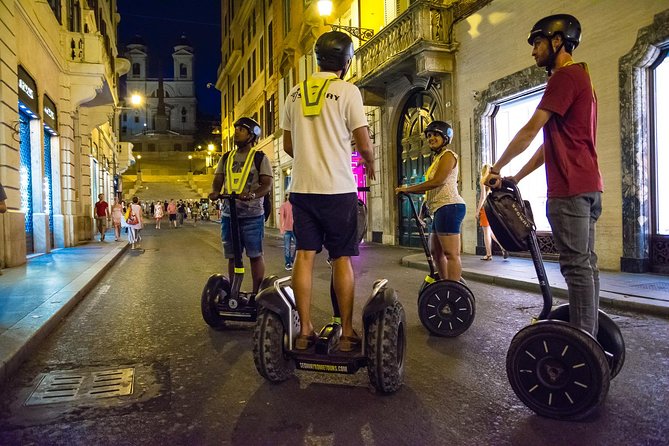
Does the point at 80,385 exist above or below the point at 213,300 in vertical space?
below

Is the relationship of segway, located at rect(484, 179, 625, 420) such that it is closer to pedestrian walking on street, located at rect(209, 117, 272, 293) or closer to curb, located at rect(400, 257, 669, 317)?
pedestrian walking on street, located at rect(209, 117, 272, 293)

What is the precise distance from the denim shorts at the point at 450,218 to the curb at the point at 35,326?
11.8 ft

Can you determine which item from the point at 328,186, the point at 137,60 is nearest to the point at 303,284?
the point at 328,186

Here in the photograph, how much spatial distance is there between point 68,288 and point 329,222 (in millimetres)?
5607

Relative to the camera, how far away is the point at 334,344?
314 centimetres

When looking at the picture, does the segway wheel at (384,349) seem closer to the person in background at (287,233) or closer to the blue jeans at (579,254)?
the blue jeans at (579,254)

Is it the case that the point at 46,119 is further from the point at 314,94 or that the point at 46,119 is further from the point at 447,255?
the point at 314,94

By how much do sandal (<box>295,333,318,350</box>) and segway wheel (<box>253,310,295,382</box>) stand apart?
0.08m

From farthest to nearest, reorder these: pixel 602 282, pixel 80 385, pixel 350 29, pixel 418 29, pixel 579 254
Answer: pixel 350 29, pixel 418 29, pixel 602 282, pixel 80 385, pixel 579 254

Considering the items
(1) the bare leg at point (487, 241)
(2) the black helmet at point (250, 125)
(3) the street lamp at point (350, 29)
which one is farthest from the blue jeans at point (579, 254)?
(3) the street lamp at point (350, 29)

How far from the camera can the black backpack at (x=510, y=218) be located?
2928 millimetres

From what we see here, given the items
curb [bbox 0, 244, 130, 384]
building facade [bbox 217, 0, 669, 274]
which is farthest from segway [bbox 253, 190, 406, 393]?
building facade [bbox 217, 0, 669, 274]

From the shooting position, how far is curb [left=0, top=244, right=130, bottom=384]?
3887 mm

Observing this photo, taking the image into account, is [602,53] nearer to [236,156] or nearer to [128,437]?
[236,156]
